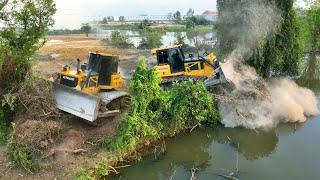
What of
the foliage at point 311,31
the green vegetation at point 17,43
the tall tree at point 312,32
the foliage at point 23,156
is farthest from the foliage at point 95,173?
the tall tree at point 312,32

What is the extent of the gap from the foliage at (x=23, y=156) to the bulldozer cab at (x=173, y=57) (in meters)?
8.78

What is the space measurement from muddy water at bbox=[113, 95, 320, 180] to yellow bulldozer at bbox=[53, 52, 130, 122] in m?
2.39

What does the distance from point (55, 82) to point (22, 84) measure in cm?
116

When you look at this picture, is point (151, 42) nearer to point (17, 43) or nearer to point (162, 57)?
point (162, 57)

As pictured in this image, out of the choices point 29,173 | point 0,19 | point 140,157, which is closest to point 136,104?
point 140,157

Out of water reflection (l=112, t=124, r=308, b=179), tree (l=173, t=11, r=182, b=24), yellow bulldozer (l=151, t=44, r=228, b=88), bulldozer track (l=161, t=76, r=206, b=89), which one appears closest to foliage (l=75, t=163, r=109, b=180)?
water reflection (l=112, t=124, r=308, b=179)

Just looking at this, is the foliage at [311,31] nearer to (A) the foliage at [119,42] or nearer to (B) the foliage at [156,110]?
(A) the foliage at [119,42]

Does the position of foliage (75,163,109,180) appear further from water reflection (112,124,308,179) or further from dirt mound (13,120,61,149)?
dirt mound (13,120,61,149)

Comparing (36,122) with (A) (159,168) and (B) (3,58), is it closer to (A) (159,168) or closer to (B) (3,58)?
(B) (3,58)

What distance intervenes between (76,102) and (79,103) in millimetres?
131

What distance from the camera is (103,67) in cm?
1698

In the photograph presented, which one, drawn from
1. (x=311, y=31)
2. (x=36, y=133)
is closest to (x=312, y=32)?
(x=311, y=31)

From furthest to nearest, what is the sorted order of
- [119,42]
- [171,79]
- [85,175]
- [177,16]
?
1. [177,16]
2. [119,42]
3. [171,79]
4. [85,175]

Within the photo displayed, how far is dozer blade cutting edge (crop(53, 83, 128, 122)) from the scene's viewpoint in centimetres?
1480
